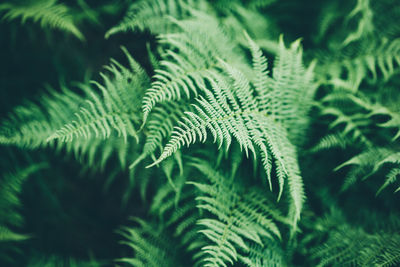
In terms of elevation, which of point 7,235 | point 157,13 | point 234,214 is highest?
point 157,13

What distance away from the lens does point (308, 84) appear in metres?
1.81

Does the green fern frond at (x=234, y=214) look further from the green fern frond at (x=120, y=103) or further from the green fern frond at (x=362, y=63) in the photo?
the green fern frond at (x=362, y=63)

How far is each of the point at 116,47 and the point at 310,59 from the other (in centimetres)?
166

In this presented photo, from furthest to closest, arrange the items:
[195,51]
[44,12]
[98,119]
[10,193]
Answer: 1. [10,193]
2. [44,12]
3. [195,51]
4. [98,119]

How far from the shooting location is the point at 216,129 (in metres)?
1.31

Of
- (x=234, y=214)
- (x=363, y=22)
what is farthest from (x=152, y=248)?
(x=363, y=22)

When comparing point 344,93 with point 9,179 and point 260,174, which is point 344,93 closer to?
point 260,174

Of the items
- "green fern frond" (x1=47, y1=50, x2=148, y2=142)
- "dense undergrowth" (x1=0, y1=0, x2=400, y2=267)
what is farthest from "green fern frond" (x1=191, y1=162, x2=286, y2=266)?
"green fern frond" (x1=47, y1=50, x2=148, y2=142)

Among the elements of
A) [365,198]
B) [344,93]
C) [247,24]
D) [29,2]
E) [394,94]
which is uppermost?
[29,2]

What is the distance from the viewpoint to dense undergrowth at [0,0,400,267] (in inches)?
59.9

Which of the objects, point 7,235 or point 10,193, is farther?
point 10,193

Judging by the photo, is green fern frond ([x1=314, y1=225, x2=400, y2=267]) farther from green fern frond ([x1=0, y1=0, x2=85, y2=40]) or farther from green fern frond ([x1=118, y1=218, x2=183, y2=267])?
green fern frond ([x1=0, y1=0, x2=85, y2=40])

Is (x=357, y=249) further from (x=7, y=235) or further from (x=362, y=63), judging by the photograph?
(x=7, y=235)

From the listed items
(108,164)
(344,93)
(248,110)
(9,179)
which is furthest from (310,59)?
(9,179)
